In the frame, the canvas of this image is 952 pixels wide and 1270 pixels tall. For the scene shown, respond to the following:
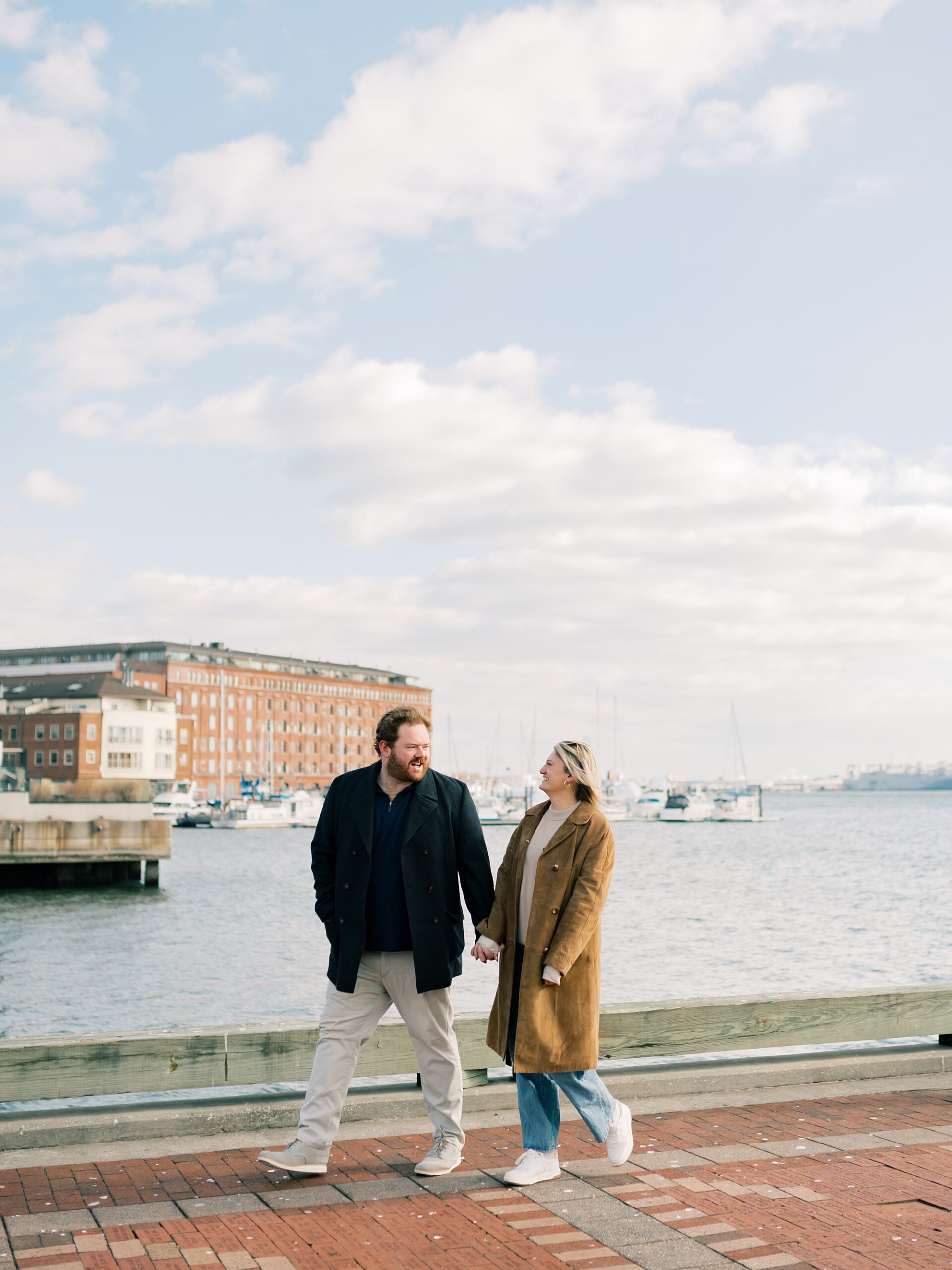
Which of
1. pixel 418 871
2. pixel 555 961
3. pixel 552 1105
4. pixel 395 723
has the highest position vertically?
pixel 395 723

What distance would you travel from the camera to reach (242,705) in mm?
134125

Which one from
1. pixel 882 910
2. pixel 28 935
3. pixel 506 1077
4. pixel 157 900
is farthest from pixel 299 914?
pixel 506 1077

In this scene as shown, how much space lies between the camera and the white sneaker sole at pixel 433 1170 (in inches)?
220

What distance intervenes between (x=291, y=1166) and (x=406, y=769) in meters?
1.75

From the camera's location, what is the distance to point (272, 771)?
136 meters

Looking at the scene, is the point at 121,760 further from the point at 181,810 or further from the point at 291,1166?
the point at 291,1166

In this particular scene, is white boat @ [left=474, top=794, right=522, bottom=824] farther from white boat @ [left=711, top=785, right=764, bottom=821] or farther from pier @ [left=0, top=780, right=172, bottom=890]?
pier @ [left=0, top=780, right=172, bottom=890]

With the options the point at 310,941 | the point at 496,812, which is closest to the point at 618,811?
the point at 496,812

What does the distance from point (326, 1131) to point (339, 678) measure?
144 m

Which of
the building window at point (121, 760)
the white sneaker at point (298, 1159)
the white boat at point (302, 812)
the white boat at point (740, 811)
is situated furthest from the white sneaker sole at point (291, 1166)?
the white boat at point (740, 811)

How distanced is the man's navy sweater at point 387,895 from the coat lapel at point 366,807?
0.04 meters

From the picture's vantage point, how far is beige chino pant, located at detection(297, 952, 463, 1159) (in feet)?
18.6

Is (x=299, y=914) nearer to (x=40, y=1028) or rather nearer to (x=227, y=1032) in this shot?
(x=40, y=1028)

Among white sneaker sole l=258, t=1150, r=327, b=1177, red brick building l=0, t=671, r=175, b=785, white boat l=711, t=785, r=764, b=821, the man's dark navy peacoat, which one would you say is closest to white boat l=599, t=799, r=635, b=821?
white boat l=711, t=785, r=764, b=821
